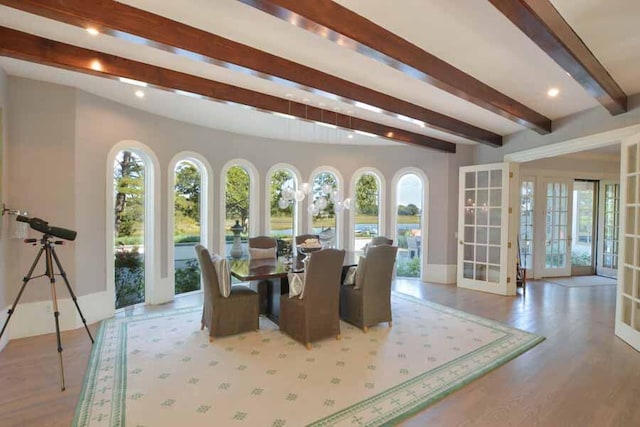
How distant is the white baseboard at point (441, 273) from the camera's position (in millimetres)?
6375

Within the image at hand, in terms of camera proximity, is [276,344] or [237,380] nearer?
[237,380]

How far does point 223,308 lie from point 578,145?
4924 mm

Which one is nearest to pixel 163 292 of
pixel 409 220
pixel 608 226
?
pixel 409 220

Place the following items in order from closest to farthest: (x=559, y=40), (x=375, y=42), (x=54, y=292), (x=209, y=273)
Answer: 1. (x=559, y=40)
2. (x=375, y=42)
3. (x=54, y=292)
4. (x=209, y=273)

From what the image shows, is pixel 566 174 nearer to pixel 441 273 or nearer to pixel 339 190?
pixel 441 273

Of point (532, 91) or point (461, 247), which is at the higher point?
point (532, 91)

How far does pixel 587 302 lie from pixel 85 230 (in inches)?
284

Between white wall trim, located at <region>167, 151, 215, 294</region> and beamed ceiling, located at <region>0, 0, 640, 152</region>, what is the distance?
958mm

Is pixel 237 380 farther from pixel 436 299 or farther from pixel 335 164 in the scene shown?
pixel 335 164

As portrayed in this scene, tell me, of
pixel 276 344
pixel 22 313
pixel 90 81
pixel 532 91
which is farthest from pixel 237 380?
pixel 532 91

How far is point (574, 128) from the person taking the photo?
4.30 meters

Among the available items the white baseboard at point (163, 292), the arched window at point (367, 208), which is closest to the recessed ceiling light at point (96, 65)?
the white baseboard at point (163, 292)

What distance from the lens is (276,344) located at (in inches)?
133

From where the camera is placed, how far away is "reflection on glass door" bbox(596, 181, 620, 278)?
274 inches
